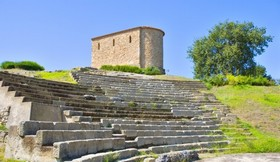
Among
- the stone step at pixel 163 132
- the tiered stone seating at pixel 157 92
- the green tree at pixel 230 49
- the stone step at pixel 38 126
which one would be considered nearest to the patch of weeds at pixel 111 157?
the stone step at pixel 38 126

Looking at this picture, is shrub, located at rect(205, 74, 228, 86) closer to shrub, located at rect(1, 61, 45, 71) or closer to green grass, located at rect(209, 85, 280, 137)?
green grass, located at rect(209, 85, 280, 137)

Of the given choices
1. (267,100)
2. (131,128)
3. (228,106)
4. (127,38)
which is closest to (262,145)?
(131,128)

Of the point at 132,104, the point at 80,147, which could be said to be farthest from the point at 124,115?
the point at 80,147

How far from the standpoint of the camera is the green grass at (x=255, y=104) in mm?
15830

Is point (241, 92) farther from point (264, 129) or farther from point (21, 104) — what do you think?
point (21, 104)

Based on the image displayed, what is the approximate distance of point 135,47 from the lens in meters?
40.4

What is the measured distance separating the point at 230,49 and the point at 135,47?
10253 millimetres

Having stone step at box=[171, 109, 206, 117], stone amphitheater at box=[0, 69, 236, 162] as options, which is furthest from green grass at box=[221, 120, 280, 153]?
stone step at box=[171, 109, 206, 117]

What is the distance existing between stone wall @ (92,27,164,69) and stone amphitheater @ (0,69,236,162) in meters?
20.5

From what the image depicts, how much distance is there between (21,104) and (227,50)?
32.1 m

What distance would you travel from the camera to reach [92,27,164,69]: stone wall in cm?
4000

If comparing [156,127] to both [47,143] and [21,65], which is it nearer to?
[47,143]

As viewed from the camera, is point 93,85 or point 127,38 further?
point 127,38

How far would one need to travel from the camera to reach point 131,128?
10336 millimetres
